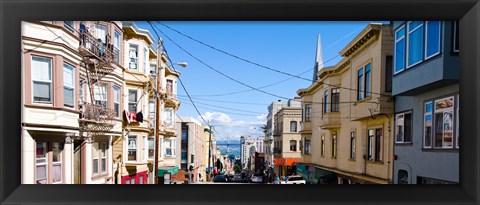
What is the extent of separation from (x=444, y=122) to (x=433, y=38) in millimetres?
831

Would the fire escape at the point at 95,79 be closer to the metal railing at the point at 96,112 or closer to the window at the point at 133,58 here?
the metal railing at the point at 96,112

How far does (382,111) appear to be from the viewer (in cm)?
360

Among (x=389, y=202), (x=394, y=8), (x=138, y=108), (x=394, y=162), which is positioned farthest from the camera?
(x=138, y=108)

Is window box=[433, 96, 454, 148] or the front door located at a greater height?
window box=[433, 96, 454, 148]

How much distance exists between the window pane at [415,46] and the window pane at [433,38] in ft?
0.28

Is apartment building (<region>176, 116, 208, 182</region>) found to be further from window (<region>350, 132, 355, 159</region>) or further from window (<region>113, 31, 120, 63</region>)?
window (<region>350, 132, 355, 159</region>)

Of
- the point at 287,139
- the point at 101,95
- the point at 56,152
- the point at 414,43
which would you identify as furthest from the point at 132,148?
the point at 414,43

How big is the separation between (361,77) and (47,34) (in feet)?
12.2

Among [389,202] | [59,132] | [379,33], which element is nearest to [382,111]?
[379,33]

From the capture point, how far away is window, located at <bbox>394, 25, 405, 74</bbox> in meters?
3.25

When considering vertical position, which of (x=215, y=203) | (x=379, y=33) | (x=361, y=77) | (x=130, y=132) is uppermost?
(x=379, y=33)

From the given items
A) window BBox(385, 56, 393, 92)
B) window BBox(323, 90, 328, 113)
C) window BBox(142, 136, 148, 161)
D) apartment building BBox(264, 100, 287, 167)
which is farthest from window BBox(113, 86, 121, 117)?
window BBox(385, 56, 393, 92)

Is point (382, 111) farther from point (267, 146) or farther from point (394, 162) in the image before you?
point (267, 146)

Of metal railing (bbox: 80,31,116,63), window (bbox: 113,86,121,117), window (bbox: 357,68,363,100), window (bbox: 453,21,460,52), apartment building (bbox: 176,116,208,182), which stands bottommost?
apartment building (bbox: 176,116,208,182)
